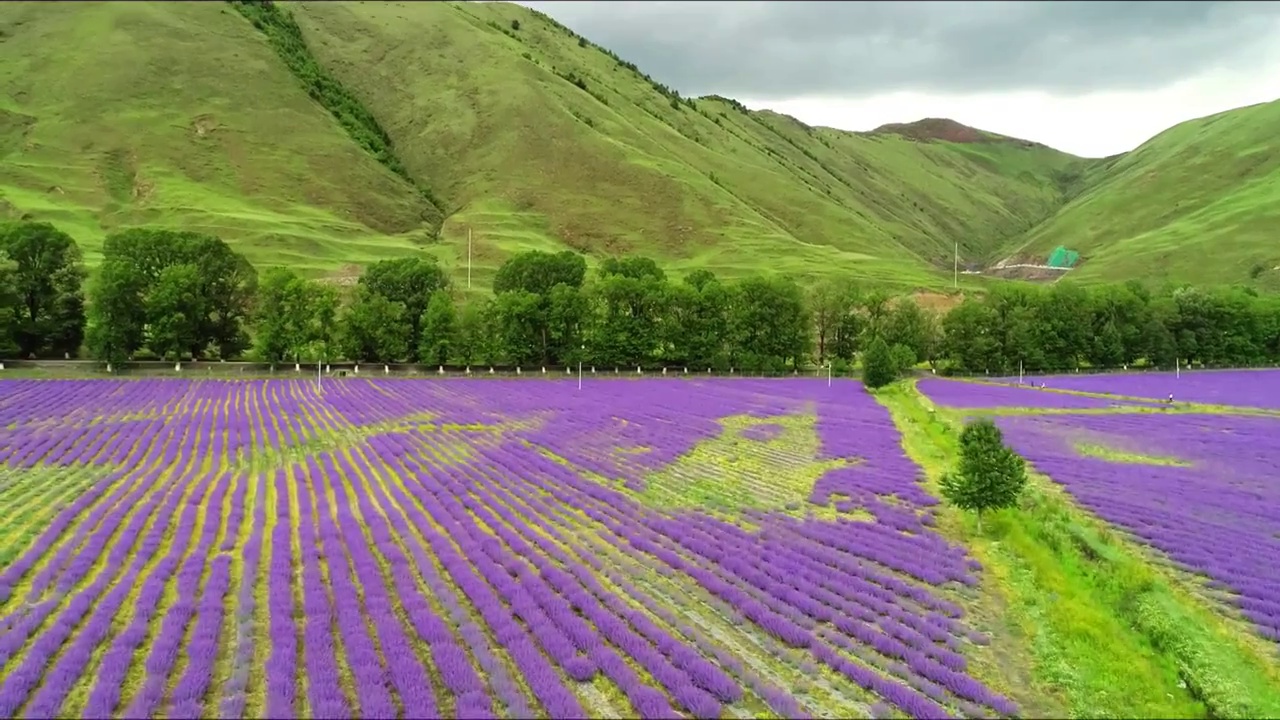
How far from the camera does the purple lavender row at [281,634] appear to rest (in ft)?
34.1

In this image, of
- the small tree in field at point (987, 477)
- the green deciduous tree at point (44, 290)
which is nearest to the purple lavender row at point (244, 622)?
the small tree in field at point (987, 477)

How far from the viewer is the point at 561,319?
3265 inches

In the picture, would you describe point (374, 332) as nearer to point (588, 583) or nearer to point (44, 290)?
point (44, 290)

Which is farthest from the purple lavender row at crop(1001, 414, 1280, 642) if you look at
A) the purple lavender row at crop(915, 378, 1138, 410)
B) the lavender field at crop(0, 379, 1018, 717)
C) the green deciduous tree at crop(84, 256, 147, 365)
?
the green deciduous tree at crop(84, 256, 147, 365)

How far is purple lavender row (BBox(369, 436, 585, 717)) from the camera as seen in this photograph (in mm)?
10727

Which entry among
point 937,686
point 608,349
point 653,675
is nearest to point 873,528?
point 937,686

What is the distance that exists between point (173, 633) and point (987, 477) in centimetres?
2048

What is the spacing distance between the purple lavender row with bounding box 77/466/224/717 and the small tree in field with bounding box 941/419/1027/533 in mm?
20334

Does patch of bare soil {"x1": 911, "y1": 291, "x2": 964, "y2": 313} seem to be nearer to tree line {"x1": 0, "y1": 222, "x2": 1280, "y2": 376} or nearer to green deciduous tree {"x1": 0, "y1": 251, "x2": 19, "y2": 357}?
tree line {"x1": 0, "y1": 222, "x2": 1280, "y2": 376}

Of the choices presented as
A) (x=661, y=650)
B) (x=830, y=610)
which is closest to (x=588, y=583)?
(x=661, y=650)

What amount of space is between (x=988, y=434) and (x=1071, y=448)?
20.4 meters

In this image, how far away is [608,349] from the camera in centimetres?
8281

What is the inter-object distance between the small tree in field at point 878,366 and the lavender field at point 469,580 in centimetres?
3440

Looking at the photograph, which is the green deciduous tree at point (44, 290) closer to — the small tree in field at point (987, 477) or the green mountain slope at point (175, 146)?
the green mountain slope at point (175, 146)
